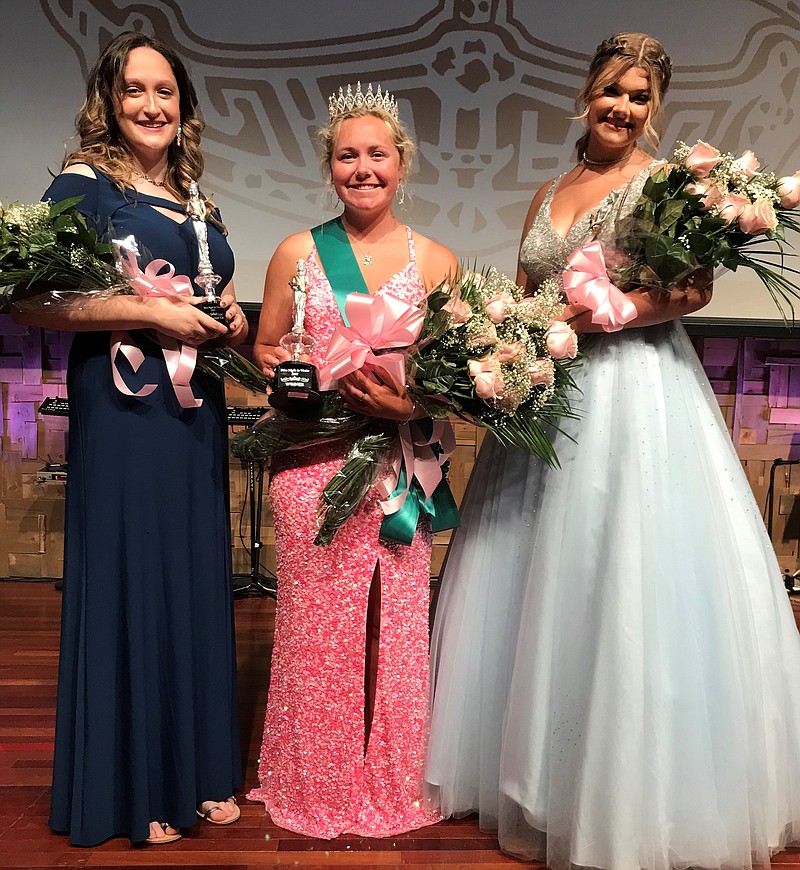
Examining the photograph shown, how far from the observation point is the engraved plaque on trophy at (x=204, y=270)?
73.5 inches

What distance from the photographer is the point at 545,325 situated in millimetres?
1775

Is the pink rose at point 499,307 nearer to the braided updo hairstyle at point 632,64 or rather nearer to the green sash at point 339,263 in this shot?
the green sash at point 339,263

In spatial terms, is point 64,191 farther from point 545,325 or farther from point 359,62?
point 359,62

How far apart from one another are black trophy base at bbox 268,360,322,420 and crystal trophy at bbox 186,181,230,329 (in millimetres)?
222

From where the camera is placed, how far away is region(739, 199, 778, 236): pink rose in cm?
166

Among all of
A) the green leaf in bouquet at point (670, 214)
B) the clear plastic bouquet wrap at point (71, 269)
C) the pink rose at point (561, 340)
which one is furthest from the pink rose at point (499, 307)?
the clear plastic bouquet wrap at point (71, 269)

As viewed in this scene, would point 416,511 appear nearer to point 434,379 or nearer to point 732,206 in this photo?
point 434,379

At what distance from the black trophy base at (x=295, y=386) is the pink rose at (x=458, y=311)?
317mm

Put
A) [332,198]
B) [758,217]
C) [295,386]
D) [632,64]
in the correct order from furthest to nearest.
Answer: [332,198]
[632,64]
[295,386]
[758,217]

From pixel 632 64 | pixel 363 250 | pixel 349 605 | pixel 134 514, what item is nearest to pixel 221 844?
pixel 349 605

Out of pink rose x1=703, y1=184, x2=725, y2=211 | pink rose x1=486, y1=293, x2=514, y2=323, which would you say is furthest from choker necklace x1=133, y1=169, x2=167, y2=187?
pink rose x1=703, y1=184, x2=725, y2=211

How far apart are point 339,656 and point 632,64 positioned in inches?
59.5

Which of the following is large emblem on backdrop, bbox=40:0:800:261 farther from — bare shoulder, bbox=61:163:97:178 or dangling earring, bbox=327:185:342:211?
bare shoulder, bbox=61:163:97:178

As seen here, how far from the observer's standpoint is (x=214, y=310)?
187 cm
